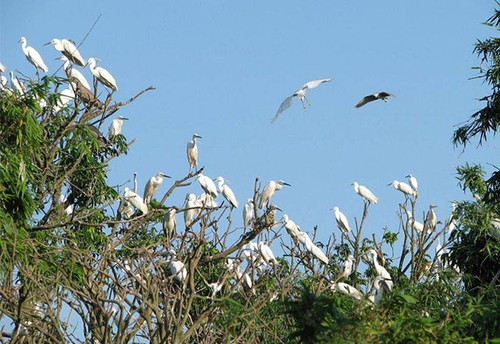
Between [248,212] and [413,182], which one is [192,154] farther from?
[413,182]

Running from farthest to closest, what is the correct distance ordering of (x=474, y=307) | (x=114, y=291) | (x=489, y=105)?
1. (x=489, y=105)
2. (x=114, y=291)
3. (x=474, y=307)

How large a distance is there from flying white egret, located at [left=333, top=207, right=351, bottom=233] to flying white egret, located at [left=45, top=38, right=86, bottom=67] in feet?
14.9

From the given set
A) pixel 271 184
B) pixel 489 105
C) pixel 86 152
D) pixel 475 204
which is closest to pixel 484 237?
pixel 475 204

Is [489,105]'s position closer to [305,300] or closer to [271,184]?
[271,184]

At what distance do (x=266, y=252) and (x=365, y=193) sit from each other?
504 centimetres

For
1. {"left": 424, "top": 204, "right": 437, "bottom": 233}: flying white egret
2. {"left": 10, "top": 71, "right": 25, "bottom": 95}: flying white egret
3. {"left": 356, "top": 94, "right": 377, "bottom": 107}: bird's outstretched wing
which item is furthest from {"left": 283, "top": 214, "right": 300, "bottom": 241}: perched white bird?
{"left": 10, "top": 71, "right": 25, "bottom": 95}: flying white egret

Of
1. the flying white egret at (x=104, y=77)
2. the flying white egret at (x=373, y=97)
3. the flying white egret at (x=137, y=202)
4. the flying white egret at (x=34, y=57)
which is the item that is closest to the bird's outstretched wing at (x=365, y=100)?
the flying white egret at (x=373, y=97)

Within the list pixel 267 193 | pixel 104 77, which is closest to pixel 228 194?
pixel 267 193

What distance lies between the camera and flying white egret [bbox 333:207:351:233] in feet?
50.5

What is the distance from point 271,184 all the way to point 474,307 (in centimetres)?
714

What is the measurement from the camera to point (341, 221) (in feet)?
50.8

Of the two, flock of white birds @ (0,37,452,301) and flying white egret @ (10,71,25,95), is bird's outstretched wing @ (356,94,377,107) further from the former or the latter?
flying white egret @ (10,71,25,95)

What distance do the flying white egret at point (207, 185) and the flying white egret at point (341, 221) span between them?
11.2 ft

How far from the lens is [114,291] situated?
9.19m
